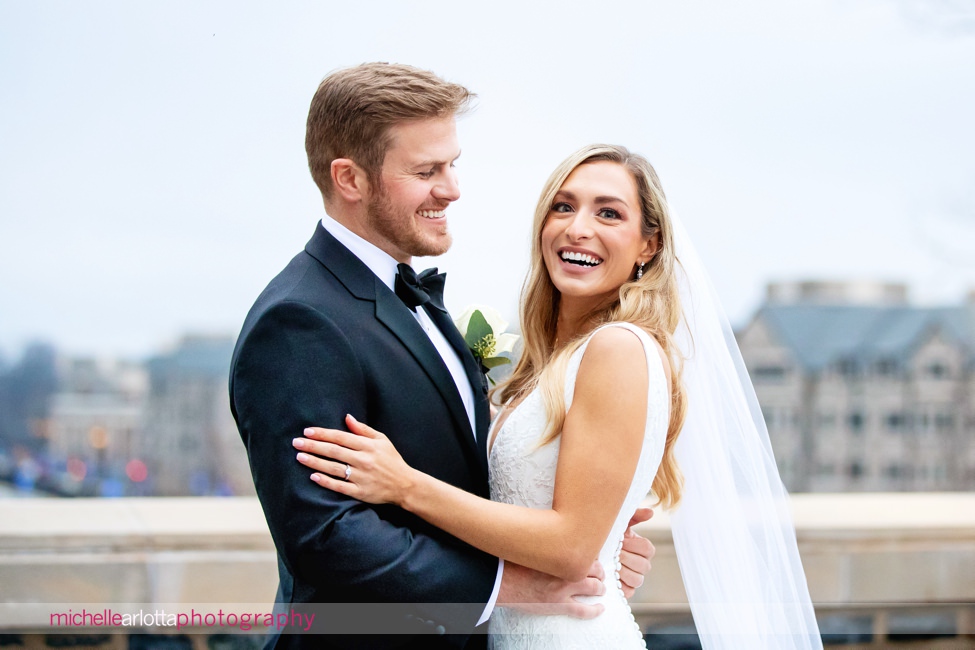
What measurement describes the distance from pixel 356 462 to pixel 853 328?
38.7m

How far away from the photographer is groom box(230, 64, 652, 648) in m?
1.55

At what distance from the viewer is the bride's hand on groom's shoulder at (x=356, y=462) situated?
1531 millimetres

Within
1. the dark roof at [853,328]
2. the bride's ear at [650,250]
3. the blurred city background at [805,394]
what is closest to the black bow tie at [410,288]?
the bride's ear at [650,250]

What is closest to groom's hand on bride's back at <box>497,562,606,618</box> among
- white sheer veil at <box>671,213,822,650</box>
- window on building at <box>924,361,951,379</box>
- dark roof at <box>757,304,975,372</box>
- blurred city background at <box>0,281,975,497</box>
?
white sheer veil at <box>671,213,822,650</box>

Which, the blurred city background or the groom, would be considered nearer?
the groom

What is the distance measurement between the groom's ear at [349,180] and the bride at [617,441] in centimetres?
50

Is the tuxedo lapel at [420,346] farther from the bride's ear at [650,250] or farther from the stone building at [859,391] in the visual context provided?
the stone building at [859,391]

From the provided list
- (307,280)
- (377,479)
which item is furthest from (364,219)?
(377,479)

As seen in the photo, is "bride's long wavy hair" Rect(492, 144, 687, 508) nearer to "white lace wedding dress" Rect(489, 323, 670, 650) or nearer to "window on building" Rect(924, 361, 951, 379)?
"white lace wedding dress" Rect(489, 323, 670, 650)

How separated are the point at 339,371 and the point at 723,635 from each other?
3.88 feet

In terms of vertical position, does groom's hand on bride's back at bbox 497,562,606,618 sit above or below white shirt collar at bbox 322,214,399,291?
below

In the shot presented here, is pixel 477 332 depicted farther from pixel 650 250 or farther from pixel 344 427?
pixel 344 427

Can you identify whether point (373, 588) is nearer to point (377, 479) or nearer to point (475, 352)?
point (377, 479)

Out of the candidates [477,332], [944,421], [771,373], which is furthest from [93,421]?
[477,332]
